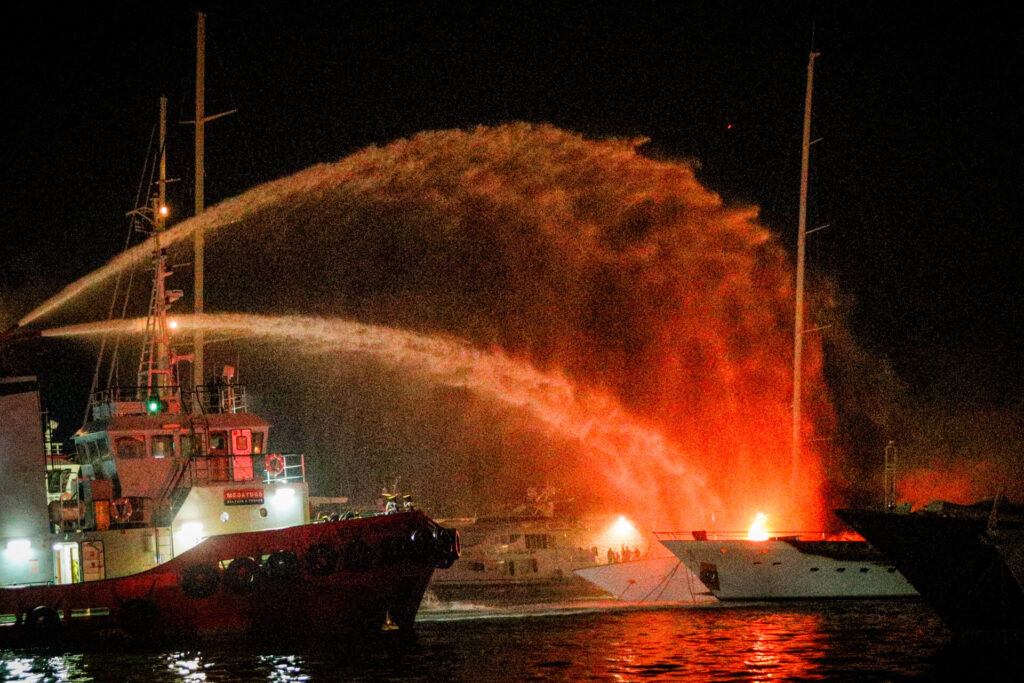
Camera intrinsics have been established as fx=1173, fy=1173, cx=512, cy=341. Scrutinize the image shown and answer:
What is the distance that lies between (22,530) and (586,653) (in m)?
17.7

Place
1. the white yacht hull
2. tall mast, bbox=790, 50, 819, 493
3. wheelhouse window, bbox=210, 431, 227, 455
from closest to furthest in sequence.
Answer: wheelhouse window, bbox=210, 431, 227, 455 < the white yacht hull < tall mast, bbox=790, 50, 819, 493

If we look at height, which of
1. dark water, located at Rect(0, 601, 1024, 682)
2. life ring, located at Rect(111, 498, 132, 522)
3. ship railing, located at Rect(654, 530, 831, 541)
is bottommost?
dark water, located at Rect(0, 601, 1024, 682)

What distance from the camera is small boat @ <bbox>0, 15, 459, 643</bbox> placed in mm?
31547

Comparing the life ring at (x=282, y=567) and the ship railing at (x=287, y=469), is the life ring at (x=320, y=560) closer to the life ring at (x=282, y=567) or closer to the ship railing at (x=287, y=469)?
the life ring at (x=282, y=567)

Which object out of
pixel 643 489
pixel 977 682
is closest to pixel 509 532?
pixel 643 489

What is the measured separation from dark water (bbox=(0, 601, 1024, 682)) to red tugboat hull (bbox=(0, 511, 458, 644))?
627 mm

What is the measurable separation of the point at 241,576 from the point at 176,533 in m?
4.50

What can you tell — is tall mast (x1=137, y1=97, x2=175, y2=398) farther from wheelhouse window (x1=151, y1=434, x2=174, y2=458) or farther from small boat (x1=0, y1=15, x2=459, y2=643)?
wheelhouse window (x1=151, y1=434, x2=174, y2=458)

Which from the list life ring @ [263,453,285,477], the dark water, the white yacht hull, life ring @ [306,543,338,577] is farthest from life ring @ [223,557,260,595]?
the white yacht hull

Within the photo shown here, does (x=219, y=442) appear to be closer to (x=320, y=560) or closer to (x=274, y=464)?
(x=274, y=464)

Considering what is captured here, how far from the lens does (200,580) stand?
31516 mm

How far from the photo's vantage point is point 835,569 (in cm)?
4206

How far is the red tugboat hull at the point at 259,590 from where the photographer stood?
1238 inches

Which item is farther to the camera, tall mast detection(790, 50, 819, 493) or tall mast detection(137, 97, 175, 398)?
tall mast detection(790, 50, 819, 493)
